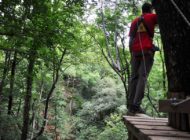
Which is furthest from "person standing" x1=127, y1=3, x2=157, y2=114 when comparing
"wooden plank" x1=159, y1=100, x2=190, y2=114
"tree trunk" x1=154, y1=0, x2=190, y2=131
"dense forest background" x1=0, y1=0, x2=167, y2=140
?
"wooden plank" x1=159, y1=100, x2=190, y2=114

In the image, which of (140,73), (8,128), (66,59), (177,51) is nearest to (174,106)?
(177,51)

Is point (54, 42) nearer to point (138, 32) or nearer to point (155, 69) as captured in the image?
point (138, 32)

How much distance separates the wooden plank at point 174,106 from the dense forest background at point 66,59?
93cm

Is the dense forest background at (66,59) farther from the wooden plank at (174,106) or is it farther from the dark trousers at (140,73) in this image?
the wooden plank at (174,106)

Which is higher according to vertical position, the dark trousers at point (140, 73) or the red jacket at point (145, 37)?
the red jacket at point (145, 37)

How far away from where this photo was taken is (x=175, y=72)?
2035 millimetres

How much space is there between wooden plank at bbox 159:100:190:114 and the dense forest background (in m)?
0.93

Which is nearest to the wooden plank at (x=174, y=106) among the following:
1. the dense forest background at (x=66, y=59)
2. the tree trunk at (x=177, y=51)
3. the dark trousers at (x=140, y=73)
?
the tree trunk at (x=177, y=51)

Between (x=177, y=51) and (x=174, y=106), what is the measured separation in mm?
429

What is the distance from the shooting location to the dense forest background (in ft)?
20.8

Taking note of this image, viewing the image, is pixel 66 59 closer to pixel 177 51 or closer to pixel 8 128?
pixel 8 128

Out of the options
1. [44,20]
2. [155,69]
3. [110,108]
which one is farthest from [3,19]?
[110,108]

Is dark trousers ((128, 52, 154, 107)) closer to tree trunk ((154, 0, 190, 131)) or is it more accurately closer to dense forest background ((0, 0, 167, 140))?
dense forest background ((0, 0, 167, 140))

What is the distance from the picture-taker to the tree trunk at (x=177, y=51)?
1954 millimetres
